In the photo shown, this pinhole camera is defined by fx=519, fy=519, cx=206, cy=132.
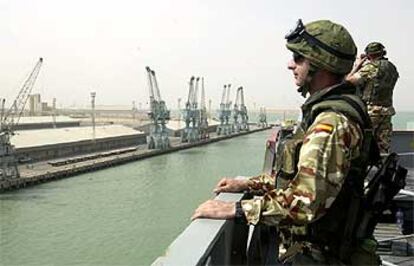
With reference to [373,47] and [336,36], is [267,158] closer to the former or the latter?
[373,47]

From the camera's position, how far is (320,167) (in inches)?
44.9

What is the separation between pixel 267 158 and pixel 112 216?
1722cm

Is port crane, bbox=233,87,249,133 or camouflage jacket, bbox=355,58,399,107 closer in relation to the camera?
camouflage jacket, bbox=355,58,399,107

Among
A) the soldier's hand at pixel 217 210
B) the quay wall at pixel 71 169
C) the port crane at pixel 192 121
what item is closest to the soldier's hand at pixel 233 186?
the soldier's hand at pixel 217 210

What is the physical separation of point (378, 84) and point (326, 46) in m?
2.39

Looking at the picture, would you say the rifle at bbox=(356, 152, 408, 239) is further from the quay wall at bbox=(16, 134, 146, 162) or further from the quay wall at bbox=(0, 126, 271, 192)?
the quay wall at bbox=(16, 134, 146, 162)

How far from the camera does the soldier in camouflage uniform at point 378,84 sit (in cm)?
336

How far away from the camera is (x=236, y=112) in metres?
86.0

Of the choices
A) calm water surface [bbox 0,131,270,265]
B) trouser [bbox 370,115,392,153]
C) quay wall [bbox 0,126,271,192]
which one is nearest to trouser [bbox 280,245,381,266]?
trouser [bbox 370,115,392,153]

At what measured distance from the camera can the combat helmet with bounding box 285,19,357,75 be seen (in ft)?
4.25

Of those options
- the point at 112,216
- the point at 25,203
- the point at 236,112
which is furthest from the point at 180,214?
the point at 236,112

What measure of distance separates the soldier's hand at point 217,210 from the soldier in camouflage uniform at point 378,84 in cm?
200

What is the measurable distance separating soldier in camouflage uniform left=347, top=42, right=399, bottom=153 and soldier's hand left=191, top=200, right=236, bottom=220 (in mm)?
2000

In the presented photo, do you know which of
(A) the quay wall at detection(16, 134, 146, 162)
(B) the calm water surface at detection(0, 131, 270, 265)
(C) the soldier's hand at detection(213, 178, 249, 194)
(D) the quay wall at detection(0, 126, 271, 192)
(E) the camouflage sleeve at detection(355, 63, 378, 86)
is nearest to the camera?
(C) the soldier's hand at detection(213, 178, 249, 194)
